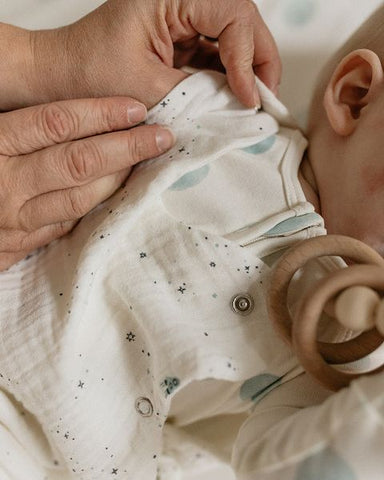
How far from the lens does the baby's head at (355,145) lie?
770 millimetres

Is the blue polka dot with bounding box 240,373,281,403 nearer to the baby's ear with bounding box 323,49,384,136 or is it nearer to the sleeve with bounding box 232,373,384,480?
the sleeve with bounding box 232,373,384,480

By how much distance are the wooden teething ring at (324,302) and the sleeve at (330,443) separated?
37 millimetres

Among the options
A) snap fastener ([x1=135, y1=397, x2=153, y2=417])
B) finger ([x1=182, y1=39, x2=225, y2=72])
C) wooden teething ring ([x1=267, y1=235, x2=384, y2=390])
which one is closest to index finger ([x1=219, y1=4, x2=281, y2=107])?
finger ([x1=182, y1=39, x2=225, y2=72])

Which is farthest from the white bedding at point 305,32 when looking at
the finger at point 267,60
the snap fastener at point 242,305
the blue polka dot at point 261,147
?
the snap fastener at point 242,305

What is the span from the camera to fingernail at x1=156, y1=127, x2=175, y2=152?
0.80 metres

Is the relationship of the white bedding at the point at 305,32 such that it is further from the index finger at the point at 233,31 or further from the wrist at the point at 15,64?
the wrist at the point at 15,64

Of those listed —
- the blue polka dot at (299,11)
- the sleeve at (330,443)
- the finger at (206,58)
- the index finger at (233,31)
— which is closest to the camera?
the sleeve at (330,443)

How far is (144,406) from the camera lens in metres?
0.80

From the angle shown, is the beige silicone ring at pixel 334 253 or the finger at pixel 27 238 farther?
the finger at pixel 27 238

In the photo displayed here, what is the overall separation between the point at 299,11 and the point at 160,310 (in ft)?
2.10

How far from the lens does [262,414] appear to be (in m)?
0.73

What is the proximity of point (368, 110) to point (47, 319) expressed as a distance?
0.50m

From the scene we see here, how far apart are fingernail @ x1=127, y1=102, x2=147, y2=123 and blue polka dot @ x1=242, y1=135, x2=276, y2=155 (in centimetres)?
15

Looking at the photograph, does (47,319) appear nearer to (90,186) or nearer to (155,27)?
(90,186)
